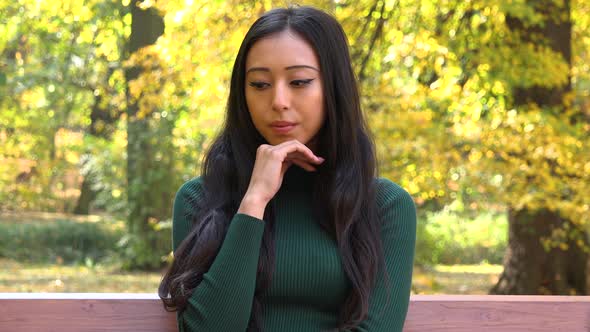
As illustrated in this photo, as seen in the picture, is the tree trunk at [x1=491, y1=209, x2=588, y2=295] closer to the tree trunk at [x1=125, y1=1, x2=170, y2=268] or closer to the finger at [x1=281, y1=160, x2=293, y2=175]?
the tree trunk at [x1=125, y1=1, x2=170, y2=268]

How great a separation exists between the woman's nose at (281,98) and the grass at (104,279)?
19.6ft

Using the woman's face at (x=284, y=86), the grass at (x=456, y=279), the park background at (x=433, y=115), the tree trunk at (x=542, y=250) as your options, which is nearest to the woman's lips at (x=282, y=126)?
the woman's face at (x=284, y=86)

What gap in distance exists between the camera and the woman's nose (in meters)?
2.26

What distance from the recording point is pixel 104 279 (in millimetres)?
10859

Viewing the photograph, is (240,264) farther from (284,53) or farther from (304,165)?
(284,53)

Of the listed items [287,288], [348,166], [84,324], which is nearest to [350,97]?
[348,166]

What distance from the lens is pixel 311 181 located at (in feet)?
8.30

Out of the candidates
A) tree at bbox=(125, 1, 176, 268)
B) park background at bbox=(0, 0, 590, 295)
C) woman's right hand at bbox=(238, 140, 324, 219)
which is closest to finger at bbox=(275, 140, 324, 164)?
woman's right hand at bbox=(238, 140, 324, 219)

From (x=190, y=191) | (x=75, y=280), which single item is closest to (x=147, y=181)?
(x=75, y=280)

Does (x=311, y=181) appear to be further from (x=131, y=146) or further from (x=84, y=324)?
(x=131, y=146)

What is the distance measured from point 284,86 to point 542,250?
6.30 meters

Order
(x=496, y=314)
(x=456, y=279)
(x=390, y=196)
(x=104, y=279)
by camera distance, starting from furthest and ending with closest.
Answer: (x=456, y=279) → (x=104, y=279) → (x=496, y=314) → (x=390, y=196)

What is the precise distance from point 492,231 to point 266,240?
13.5 meters

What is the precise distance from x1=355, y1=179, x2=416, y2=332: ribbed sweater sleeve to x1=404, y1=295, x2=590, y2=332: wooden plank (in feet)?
1.04
